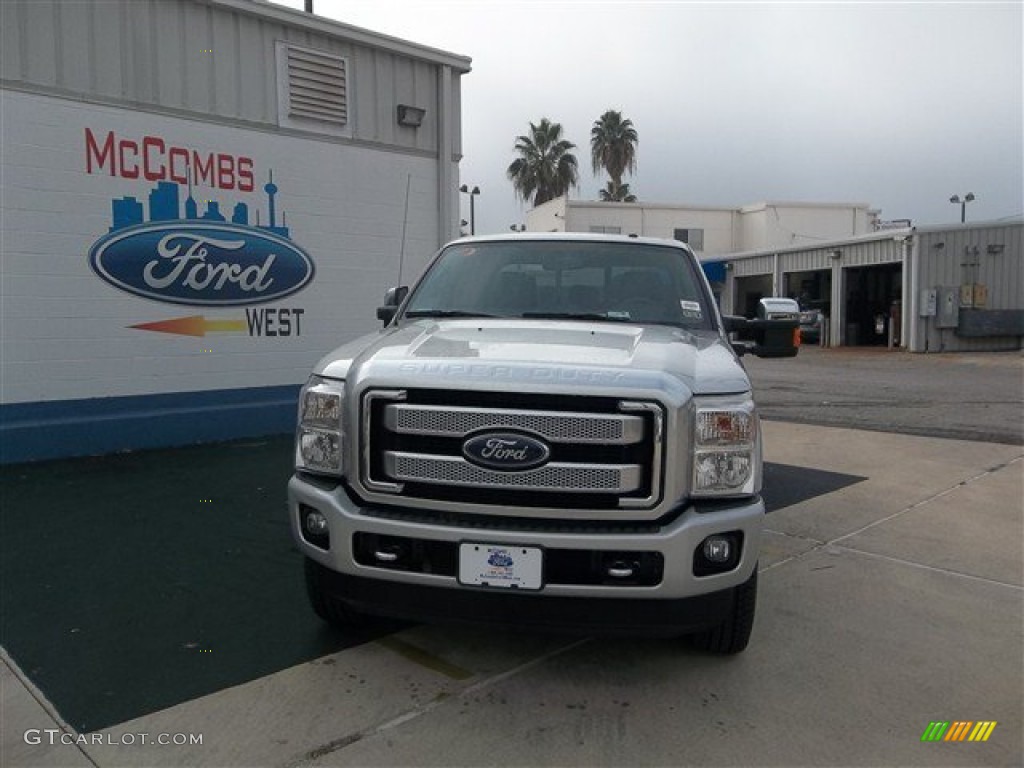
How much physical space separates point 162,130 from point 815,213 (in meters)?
37.2

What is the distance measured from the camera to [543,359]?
116 inches

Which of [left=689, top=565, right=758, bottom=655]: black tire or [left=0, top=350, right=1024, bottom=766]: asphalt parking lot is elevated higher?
[left=689, top=565, right=758, bottom=655]: black tire

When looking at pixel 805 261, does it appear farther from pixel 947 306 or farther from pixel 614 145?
pixel 614 145

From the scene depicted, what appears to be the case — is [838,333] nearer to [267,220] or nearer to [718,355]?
[267,220]

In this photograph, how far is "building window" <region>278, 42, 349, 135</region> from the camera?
25.8 feet

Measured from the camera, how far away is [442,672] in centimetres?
319

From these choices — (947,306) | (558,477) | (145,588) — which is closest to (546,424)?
(558,477)

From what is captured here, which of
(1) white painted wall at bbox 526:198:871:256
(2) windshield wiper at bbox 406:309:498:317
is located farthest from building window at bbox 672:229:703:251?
(2) windshield wiper at bbox 406:309:498:317

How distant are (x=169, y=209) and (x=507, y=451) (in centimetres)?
577

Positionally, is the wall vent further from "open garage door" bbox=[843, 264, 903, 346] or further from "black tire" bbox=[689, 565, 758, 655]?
"open garage door" bbox=[843, 264, 903, 346]

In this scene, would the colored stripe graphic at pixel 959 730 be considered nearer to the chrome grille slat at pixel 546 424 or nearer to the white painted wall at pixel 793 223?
the chrome grille slat at pixel 546 424

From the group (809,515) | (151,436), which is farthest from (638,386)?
(151,436)

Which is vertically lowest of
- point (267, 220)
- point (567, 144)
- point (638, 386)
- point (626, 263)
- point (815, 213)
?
point (638, 386)

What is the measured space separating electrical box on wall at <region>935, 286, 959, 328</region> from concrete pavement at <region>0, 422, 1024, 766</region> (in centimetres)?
2194
